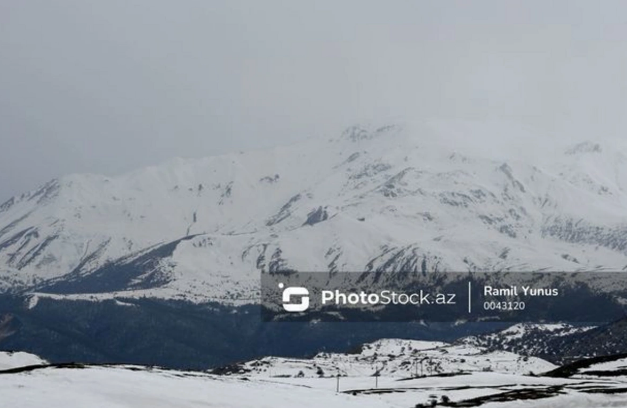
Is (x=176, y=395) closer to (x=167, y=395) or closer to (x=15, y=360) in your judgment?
(x=167, y=395)

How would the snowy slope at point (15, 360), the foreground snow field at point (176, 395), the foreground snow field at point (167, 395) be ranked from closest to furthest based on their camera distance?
the foreground snow field at point (167, 395), the foreground snow field at point (176, 395), the snowy slope at point (15, 360)

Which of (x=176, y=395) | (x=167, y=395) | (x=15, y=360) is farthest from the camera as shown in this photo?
(x=15, y=360)

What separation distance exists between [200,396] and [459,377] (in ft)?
287

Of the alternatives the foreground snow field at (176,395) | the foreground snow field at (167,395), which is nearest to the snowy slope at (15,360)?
the foreground snow field at (176,395)

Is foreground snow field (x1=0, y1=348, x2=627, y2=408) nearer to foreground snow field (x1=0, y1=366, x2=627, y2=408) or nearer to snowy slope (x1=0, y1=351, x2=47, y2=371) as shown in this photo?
foreground snow field (x1=0, y1=366, x2=627, y2=408)

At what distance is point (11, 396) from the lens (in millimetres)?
61031

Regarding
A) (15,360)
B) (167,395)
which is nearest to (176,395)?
(167,395)

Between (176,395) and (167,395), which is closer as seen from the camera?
(167,395)

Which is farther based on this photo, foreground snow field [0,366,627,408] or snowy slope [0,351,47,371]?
snowy slope [0,351,47,371]

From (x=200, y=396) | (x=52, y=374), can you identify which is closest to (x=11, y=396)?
(x=52, y=374)

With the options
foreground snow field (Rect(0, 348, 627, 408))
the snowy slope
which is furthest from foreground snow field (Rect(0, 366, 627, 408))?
the snowy slope

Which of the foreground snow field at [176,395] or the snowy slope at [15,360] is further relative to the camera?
the snowy slope at [15,360]

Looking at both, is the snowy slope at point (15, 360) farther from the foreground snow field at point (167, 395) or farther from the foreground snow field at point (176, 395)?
the foreground snow field at point (167, 395)

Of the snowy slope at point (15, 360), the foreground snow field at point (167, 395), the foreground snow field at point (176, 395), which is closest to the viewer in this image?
the foreground snow field at point (167, 395)
